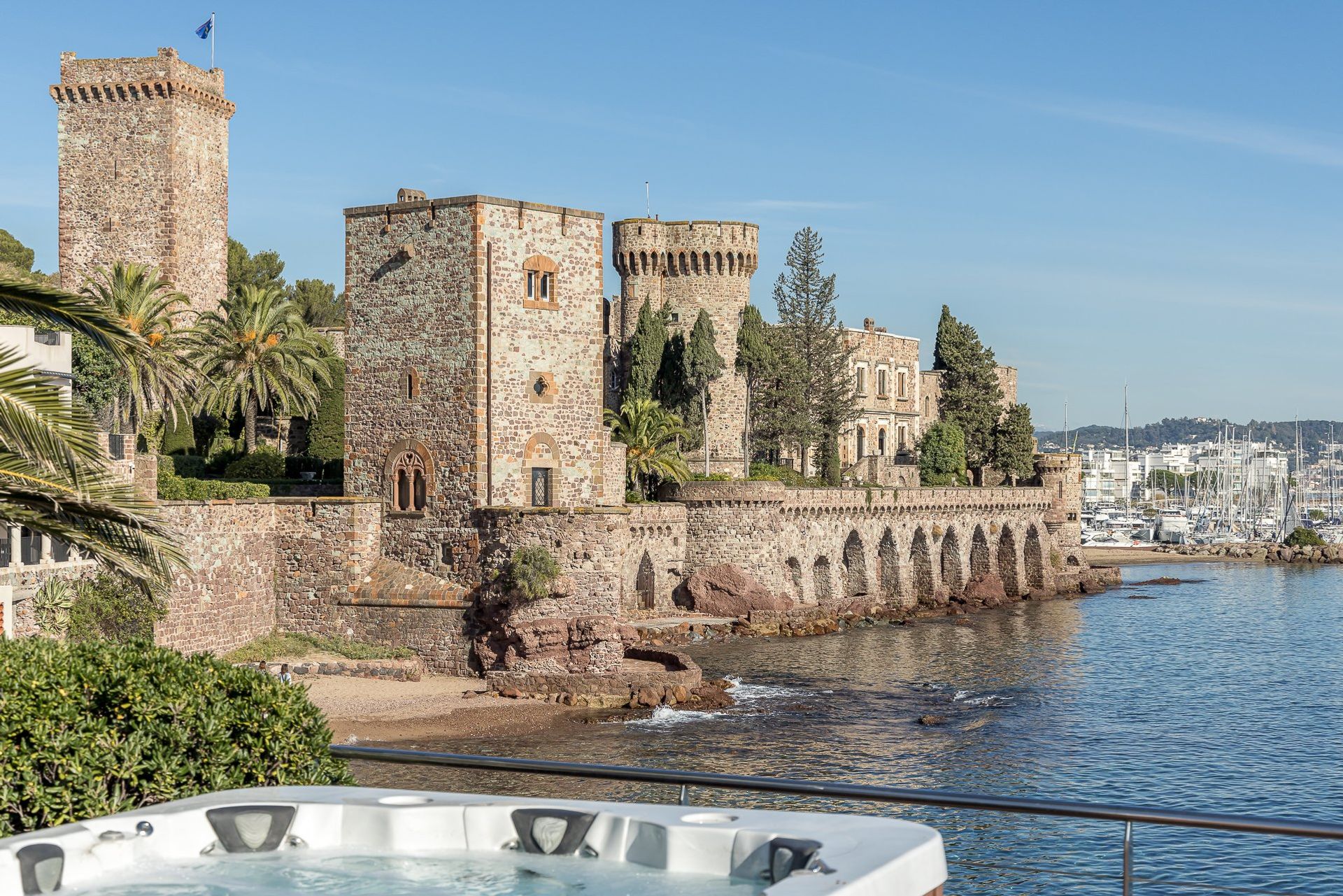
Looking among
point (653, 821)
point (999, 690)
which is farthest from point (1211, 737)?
point (653, 821)

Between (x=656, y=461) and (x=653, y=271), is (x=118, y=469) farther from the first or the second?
(x=653, y=271)

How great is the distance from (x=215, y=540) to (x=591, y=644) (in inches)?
344

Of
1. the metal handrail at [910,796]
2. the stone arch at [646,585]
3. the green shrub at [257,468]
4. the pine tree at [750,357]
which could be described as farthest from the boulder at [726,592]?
the metal handrail at [910,796]

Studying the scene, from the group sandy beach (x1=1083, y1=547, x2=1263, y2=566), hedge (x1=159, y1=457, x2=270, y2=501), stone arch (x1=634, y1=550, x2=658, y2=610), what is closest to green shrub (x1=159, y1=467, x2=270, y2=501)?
hedge (x1=159, y1=457, x2=270, y2=501)

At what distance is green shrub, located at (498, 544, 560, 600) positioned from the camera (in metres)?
32.0

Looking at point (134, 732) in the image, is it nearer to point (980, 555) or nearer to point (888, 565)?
point (888, 565)

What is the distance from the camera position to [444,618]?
32781 millimetres

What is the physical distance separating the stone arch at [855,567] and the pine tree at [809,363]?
524 cm

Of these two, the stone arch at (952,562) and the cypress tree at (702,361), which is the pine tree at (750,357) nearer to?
the cypress tree at (702,361)

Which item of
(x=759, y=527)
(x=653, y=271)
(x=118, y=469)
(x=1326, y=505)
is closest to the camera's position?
(x=118, y=469)

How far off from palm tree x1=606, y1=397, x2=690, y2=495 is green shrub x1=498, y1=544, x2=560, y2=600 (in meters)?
19.7

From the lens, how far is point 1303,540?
10675 centimetres

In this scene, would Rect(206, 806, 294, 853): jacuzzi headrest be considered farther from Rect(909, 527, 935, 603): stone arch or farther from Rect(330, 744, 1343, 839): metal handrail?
Rect(909, 527, 935, 603): stone arch

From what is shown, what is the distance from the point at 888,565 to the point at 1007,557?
12.0 metres
